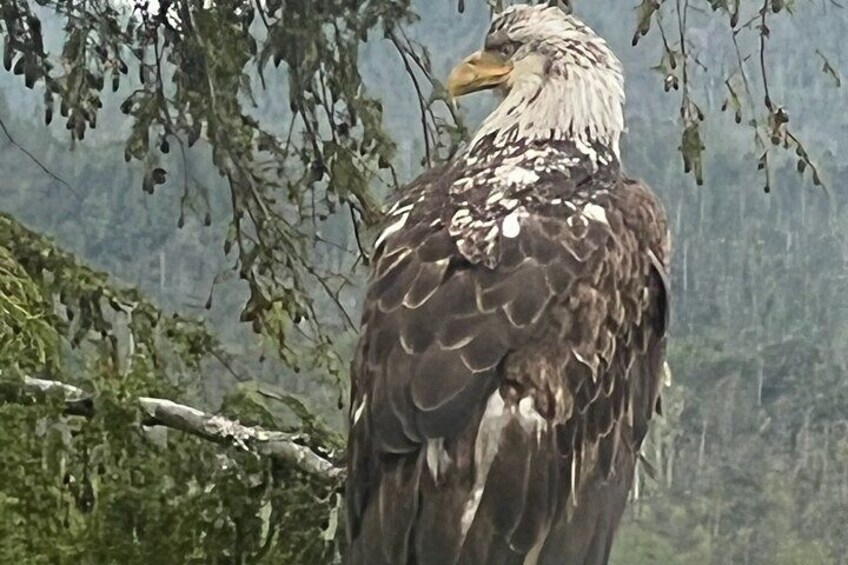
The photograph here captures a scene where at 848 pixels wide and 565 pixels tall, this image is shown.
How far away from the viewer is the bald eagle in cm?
119

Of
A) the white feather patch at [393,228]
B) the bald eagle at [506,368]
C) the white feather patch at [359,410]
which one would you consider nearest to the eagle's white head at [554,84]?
the bald eagle at [506,368]

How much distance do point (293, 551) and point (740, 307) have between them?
5.78ft

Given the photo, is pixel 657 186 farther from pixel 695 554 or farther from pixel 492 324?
pixel 492 324

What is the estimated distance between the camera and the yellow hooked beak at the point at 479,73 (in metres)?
1.59

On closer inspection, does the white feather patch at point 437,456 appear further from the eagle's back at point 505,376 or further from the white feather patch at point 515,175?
the white feather patch at point 515,175

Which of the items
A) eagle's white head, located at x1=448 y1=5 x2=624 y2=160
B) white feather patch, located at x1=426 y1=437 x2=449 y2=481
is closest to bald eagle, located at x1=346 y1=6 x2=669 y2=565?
white feather patch, located at x1=426 y1=437 x2=449 y2=481

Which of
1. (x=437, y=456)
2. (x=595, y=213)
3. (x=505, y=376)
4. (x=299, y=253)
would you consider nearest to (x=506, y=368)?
(x=505, y=376)

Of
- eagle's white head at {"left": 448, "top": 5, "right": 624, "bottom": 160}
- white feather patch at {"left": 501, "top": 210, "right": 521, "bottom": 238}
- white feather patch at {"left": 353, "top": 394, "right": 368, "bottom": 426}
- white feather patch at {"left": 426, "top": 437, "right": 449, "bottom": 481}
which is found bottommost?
white feather patch at {"left": 426, "top": 437, "right": 449, "bottom": 481}

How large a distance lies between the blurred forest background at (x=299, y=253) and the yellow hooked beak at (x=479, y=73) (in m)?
0.26

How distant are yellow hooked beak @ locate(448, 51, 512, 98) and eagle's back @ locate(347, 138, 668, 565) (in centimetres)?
26

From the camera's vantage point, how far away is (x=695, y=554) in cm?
303

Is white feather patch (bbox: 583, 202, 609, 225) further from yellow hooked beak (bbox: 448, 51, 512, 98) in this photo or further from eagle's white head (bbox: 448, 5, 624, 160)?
yellow hooked beak (bbox: 448, 51, 512, 98)

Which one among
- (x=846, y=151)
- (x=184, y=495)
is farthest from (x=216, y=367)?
(x=846, y=151)

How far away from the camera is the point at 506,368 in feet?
3.98
